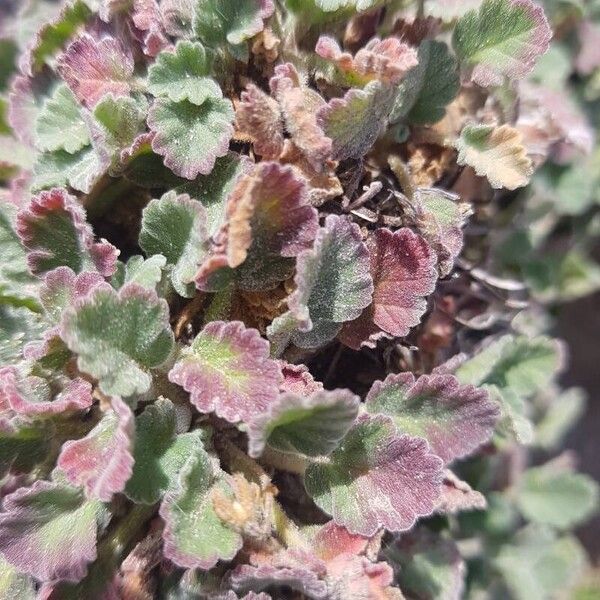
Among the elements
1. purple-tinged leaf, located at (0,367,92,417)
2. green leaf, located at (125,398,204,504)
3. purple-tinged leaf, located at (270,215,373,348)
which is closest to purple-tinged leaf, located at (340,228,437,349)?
purple-tinged leaf, located at (270,215,373,348)

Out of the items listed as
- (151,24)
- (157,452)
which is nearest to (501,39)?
(151,24)

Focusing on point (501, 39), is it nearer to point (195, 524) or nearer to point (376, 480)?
point (376, 480)

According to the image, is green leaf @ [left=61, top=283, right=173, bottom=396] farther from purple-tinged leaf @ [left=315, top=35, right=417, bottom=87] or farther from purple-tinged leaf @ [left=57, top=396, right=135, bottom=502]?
purple-tinged leaf @ [left=315, top=35, right=417, bottom=87]

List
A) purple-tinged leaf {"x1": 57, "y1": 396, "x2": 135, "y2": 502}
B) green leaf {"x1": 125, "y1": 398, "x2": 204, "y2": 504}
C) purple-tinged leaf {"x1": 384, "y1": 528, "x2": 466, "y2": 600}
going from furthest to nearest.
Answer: purple-tinged leaf {"x1": 384, "y1": 528, "x2": 466, "y2": 600} → green leaf {"x1": 125, "y1": 398, "x2": 204, "y2": 504} → purple-tinged leaf {"x1": 57, "y1": 396, "x2": 135, "y2": 502}

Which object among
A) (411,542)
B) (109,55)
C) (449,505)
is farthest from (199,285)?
(411,542)

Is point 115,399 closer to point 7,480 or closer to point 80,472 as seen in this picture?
point 80,472

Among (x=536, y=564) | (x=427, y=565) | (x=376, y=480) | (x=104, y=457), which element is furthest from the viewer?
(x=536, y=564)

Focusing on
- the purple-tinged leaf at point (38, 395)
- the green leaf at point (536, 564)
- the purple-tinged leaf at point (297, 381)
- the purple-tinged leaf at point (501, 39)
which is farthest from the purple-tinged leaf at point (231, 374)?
the green leaf at point (536, 564)
